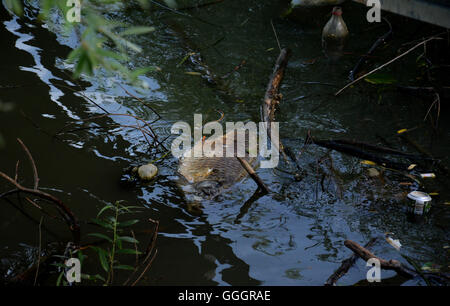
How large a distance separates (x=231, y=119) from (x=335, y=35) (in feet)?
7.26

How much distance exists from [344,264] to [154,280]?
4.02 ft

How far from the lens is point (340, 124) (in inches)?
192

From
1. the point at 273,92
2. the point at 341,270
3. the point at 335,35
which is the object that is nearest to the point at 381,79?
the point at 335,35

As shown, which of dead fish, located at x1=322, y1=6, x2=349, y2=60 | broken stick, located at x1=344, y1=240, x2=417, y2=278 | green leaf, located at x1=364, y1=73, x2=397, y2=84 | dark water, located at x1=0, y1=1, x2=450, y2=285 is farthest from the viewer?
dead fish, located at x1=322, y1=6, x2=349, y2=60

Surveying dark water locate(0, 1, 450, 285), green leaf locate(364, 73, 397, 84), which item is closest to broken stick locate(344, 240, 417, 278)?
dark water locate(0, 1, 450, 285)

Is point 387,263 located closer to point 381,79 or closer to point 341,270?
point 341,270

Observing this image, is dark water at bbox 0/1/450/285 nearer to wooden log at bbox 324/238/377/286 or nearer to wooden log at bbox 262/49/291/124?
wooden log at bbox 324/238/377/286

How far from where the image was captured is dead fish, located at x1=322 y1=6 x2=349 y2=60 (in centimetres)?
602

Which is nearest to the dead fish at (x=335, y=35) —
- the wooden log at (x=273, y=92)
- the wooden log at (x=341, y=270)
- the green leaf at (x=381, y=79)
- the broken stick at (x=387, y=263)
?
the green leaf at (x=381, y=79)

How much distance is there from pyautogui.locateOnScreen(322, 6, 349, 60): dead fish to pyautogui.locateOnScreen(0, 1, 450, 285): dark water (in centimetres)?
15

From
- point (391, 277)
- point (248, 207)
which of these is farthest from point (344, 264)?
point (248, 207)

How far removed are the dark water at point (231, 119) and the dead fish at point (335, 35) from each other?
0.15 m

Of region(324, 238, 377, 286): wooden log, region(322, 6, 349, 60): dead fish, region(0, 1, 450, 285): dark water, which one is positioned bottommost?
region(324, 238, 377, 286): wooden log

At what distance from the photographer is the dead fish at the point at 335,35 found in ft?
19.7
